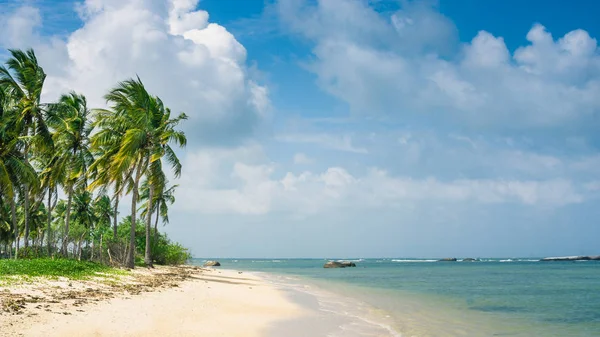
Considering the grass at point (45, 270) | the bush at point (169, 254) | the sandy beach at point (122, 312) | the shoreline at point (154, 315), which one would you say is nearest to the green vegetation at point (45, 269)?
the grass at point (45, 270)

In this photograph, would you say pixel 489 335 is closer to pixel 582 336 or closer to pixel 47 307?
pixel 582 336

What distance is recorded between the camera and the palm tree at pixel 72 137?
26.7 meters

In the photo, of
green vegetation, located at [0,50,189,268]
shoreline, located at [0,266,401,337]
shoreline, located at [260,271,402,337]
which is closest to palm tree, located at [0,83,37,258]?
green vegetation, located at [0,50,189,268]

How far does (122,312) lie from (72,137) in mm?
19897

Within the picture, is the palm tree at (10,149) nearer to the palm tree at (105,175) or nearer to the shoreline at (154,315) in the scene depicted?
the palm tree at (105,175)

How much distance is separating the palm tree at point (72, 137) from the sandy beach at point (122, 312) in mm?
13348

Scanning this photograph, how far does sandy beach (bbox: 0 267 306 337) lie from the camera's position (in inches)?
349

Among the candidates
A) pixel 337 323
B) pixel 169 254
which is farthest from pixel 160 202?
pixel 337 323

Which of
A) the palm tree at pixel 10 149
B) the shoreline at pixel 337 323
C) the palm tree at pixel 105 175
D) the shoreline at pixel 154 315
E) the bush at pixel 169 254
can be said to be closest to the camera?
the shoreline at pixel 154 315

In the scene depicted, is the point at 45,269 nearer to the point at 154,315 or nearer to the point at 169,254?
the point at 154,315

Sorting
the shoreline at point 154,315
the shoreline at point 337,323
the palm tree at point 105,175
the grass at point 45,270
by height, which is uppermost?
the palm tree at point 105,175

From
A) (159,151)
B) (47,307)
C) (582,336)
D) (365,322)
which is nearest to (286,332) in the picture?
(365,322)

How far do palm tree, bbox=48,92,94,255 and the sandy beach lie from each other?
13348 millimetres

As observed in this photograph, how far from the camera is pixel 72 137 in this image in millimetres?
27656
